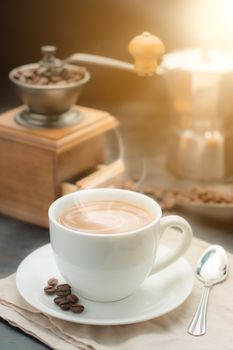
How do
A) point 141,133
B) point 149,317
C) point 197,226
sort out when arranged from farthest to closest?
point 141,133 < point 197,226 < point 149,317

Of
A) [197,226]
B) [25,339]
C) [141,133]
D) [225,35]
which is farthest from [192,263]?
[225,35]

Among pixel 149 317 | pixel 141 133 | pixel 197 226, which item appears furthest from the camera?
pixel 141 133

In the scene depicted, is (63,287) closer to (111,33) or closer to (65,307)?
(65,307)

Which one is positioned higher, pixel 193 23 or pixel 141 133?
pixel 193 23

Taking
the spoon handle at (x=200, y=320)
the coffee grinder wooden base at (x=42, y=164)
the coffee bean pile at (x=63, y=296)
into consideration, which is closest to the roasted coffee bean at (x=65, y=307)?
Answer: the coffee bean pile at (x=63, y=296)

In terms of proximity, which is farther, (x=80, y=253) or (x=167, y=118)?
(x=167, y=118)

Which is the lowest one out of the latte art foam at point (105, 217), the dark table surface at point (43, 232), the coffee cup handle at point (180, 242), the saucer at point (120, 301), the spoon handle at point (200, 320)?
the dark table surface at point (43, 232)

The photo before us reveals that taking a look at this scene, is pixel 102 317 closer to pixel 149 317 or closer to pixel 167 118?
pixel 149 317

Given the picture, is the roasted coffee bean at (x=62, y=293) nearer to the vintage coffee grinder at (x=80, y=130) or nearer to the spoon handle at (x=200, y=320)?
the spoon handle at (x=200, y=320)
